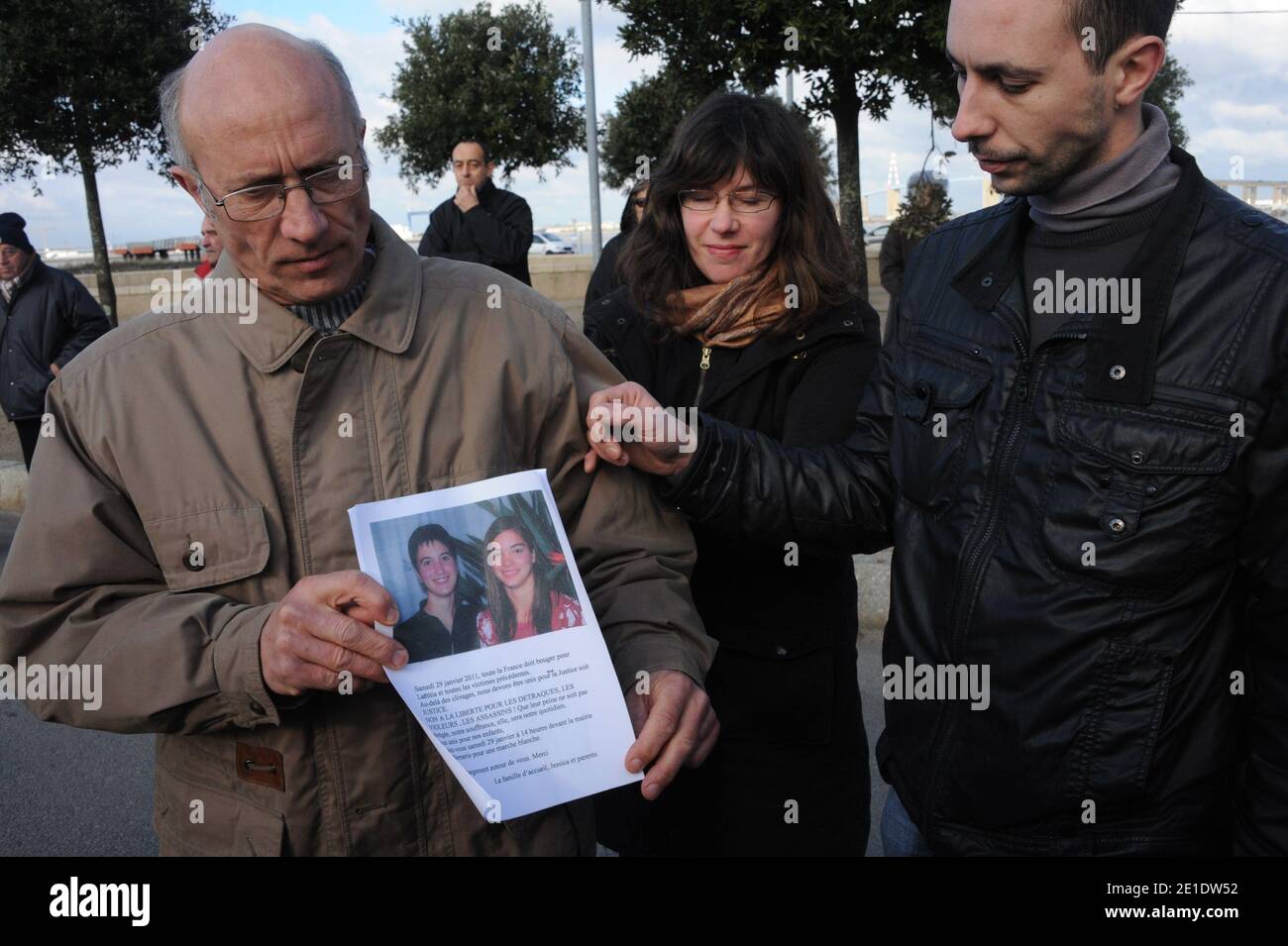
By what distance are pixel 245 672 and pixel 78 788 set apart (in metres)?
3.50

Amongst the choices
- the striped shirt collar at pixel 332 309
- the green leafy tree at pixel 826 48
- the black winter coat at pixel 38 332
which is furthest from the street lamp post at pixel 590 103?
the striped shirt collar at pixel 332 309

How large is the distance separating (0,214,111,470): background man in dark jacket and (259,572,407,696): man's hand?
6793 mm

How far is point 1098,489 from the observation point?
5.70ft

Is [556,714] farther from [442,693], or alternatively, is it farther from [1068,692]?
[1068,692]

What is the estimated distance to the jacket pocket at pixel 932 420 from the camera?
1.94m

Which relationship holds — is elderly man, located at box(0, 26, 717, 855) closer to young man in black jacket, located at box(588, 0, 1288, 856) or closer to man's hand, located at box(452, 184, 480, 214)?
young man in black jacket, located at box(588, 0, 1288, 856)

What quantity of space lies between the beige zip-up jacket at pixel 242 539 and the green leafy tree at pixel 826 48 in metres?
9.41

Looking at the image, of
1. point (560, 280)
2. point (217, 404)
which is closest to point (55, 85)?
point (560, 280)

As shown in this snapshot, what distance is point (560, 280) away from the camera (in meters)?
22.4

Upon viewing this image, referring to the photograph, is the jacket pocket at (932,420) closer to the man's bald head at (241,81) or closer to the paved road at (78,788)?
the man's bald head at (241,81)

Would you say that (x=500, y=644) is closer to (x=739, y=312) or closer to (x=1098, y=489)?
(x=1098, y=489)

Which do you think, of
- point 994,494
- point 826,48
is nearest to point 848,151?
point 826,48

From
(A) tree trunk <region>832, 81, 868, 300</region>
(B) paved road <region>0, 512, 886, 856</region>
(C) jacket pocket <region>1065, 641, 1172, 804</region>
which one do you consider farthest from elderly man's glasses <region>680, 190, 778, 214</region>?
(A) tree trunk <region>832, 81, 868, 300</region>

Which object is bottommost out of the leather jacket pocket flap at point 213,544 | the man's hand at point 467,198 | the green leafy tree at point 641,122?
the leather jacket pocket flap at point 213,544
